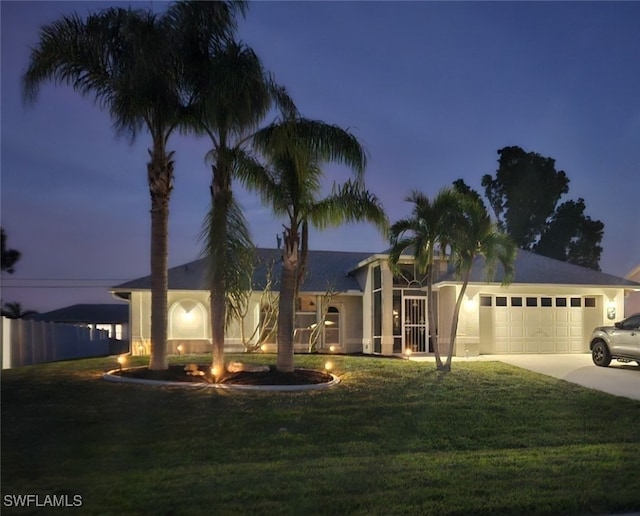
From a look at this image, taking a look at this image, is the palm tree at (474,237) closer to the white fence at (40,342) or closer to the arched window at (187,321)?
the arched window at (187,321)

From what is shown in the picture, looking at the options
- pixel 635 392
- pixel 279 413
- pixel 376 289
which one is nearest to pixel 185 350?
pixel 376 289

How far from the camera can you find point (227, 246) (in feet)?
41.7

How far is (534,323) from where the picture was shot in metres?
21.8

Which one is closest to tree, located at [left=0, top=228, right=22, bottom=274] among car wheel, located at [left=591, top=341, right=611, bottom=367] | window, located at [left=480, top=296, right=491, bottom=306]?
window, located at [left=480, top=296, right=491, bottom=306]

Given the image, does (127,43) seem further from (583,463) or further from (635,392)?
(635,392)

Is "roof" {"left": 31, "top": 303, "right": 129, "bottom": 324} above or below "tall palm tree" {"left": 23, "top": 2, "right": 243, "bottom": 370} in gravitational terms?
below

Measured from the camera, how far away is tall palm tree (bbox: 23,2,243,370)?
12.4 meters

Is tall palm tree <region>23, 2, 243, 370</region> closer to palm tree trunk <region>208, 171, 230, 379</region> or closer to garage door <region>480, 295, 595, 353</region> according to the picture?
palm tree trunk <region>208, 171, 230, 379</region>

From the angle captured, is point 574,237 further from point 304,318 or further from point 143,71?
point 143,71

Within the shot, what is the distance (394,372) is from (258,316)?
327 inches

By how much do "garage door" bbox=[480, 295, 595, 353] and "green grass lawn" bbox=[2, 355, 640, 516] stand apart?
325 inches

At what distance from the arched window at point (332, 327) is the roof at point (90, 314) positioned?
25793 millimetres

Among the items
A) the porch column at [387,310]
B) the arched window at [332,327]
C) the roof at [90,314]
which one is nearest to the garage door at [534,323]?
the porch column at [387,310]

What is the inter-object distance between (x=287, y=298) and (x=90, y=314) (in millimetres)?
37711
